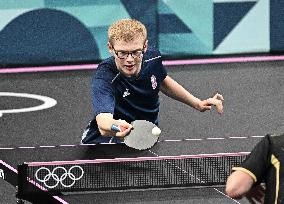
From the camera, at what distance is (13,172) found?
7574 millimetres

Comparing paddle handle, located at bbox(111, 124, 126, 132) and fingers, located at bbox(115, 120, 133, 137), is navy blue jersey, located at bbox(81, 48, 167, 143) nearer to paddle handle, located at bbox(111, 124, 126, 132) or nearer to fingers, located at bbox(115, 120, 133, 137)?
paddle handle, located at bbox(111, 124, 126, 132)

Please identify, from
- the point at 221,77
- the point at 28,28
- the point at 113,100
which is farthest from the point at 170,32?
the point at 113,100

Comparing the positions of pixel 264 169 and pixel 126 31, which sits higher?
pixel 126 31

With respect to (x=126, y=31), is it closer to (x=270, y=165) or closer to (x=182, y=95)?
(x=182, y=95)

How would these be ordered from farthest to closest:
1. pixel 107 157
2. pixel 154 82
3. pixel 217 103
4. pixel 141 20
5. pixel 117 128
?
1. pixel 141 20
2. pixel 154 82
3. pixel 217 103
4. pixel 107 157
5. pixel 117 128

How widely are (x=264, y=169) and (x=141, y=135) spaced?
243cm

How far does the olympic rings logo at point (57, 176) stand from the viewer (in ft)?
24.2

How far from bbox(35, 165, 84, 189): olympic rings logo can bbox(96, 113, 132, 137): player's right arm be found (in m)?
0.38

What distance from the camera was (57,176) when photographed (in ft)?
24.2

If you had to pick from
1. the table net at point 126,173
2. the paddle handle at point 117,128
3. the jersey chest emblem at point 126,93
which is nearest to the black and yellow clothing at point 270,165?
the paddle handle at point 117,128

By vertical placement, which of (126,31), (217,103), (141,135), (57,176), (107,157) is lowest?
(57,176)

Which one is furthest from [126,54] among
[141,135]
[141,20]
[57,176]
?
[141,20]

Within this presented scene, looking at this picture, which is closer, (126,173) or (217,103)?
(126,173)

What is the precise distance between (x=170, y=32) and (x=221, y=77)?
119 cm
